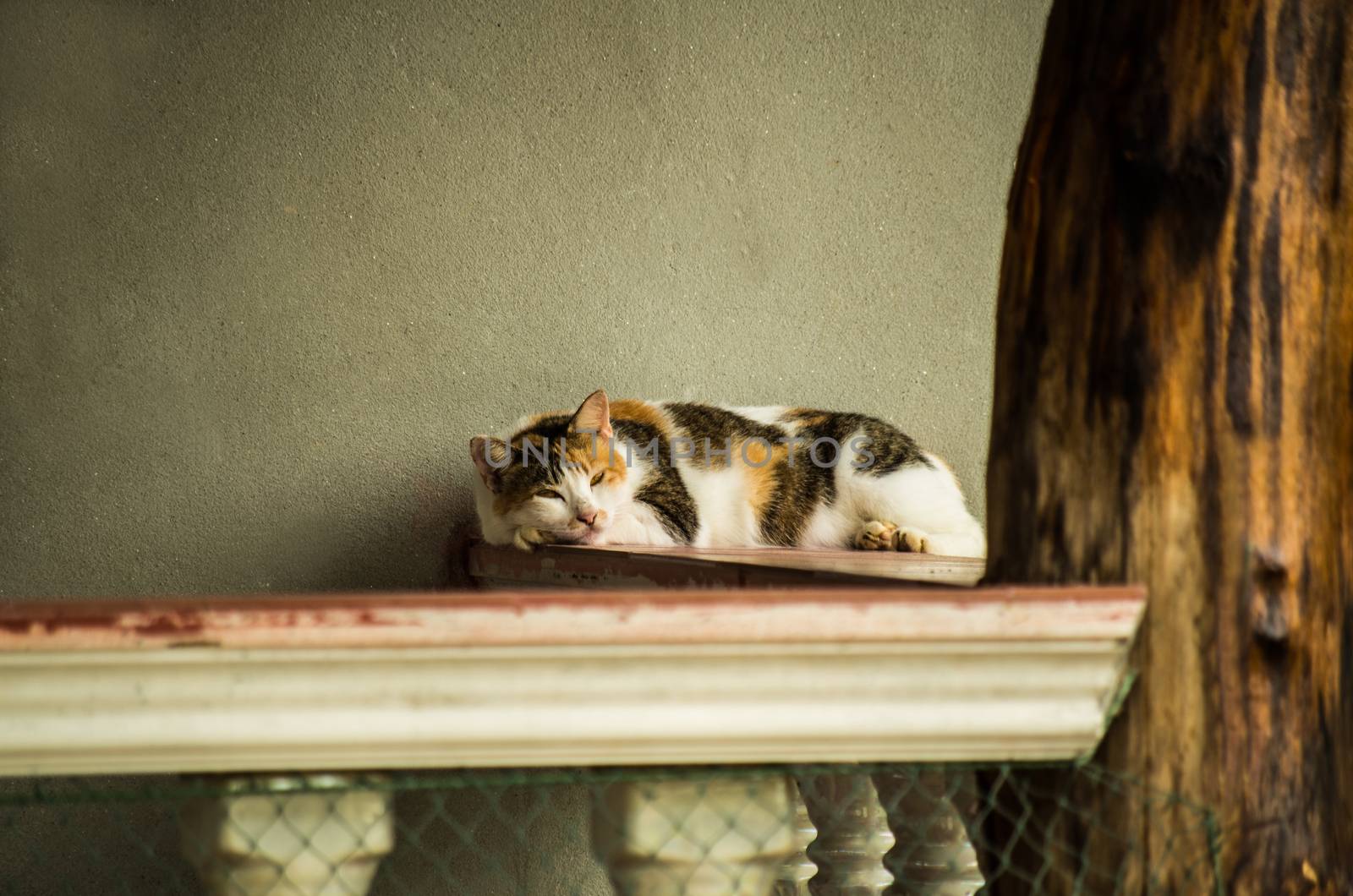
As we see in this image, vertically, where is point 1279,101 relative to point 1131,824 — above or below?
above

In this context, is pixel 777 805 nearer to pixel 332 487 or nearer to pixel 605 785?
pixel 605 785

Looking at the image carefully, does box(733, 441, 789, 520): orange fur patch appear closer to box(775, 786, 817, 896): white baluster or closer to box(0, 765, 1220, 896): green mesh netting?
box(775, 786, 817, 896): white baluster

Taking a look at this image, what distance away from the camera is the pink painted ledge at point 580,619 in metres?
0.72

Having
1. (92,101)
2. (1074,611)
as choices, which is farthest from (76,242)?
(1074,611)

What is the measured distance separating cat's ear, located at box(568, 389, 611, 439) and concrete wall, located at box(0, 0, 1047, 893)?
343mm

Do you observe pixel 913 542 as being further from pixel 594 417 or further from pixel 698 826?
pixel 698 826

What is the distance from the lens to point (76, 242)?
233cm

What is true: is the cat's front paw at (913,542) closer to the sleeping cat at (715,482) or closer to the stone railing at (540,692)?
the sleeping cat at (715,482)

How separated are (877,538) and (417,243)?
1185 millimetres

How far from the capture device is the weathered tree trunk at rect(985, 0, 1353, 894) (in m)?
0.82

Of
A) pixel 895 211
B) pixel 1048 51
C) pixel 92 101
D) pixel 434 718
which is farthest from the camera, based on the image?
pixel 895 211

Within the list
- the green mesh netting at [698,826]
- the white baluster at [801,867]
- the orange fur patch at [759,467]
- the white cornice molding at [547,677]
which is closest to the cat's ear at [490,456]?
the orange fur patch at [759,467]

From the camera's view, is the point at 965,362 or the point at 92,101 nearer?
the point at 92,101

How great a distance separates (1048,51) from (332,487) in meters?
1.88
